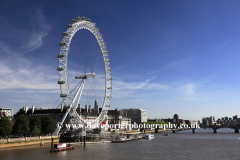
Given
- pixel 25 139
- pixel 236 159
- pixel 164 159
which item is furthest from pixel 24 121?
pixel 236 159

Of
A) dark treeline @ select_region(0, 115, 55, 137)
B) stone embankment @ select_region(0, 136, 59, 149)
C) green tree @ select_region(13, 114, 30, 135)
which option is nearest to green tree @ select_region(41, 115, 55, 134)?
dark treeline @ select_region(0, 115, 55, 137)

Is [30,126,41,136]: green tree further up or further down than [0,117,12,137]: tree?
further down

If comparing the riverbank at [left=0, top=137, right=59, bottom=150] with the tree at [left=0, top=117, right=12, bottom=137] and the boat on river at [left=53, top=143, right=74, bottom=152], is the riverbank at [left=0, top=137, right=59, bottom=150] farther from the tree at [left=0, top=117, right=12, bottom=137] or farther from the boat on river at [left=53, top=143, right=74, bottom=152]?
A: the boat on river at [left=53, top=143, right=74, bottom=152]

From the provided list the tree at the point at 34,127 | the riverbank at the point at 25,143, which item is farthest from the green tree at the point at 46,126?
the riverbank at the point at 25,143

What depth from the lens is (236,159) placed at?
39500 mm

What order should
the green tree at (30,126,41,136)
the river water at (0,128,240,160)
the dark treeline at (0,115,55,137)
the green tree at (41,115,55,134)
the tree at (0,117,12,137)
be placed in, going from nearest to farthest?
the river water at (0,128,240,160) → the tree at (0,117,12,137) → the dark treeline at (0,115,55,137) → the green tree at (30,126,41,136) → the green tree at (41,115,55,134)

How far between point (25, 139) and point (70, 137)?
618 inches

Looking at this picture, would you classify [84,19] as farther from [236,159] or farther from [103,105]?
[236,159]

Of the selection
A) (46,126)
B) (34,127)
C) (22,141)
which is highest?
(46,126)

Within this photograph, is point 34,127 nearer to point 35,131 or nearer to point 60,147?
point 35,131

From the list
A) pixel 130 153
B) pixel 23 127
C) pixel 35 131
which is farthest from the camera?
pixel 35 131

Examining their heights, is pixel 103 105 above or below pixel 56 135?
above

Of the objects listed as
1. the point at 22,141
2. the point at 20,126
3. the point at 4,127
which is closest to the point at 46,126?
the point at 20,126

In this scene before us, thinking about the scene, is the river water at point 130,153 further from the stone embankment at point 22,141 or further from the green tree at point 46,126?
the green tree at point 46,126
